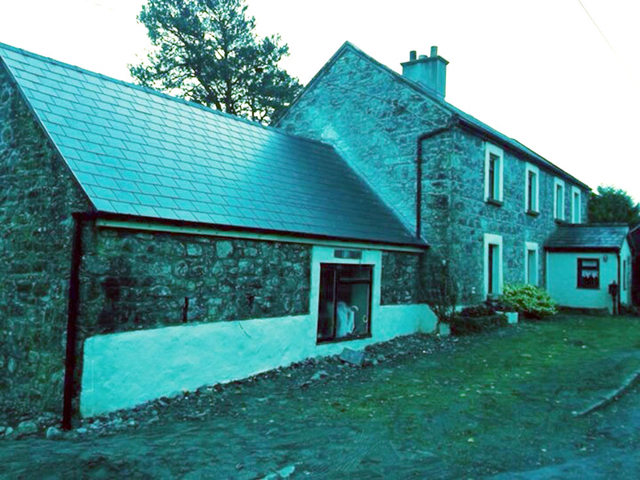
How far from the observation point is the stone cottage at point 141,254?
7.19 m

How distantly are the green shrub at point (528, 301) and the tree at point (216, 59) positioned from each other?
56.8 ft

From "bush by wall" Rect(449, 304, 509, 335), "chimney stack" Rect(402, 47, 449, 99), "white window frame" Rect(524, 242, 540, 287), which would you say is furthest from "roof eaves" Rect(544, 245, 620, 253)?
"chimney stack" Rect(402, 47, 449, 99)

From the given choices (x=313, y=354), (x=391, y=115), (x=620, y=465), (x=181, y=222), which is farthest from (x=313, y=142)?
(x=620, y=465)

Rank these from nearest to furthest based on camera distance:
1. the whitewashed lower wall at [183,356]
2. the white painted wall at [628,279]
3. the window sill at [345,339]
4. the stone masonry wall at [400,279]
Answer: the whitewashed lower wall at [183,356]
the window sill at [345,339]
the stone masonry wall at [400,279]
the white painted wall at [628,279]

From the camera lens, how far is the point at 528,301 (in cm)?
1639

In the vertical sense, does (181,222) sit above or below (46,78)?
below

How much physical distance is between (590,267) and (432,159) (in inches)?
396

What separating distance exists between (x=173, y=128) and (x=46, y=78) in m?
2.45

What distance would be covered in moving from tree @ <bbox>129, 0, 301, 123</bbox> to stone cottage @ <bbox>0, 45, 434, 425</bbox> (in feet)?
57.0

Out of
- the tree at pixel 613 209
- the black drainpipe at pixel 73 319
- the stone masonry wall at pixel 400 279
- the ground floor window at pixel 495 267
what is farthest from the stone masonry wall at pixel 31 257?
the tree at pixel 613 209

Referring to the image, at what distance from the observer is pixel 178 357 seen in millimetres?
8008

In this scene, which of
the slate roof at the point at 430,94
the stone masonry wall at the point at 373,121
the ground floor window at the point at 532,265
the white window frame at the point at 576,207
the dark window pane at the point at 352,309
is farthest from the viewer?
the white window frame at the point at 576,207

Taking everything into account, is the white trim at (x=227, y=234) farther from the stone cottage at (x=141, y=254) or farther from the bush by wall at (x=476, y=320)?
the bush by wall at (x=476, y=320)

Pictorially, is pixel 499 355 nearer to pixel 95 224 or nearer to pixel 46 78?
pixel 95 224
